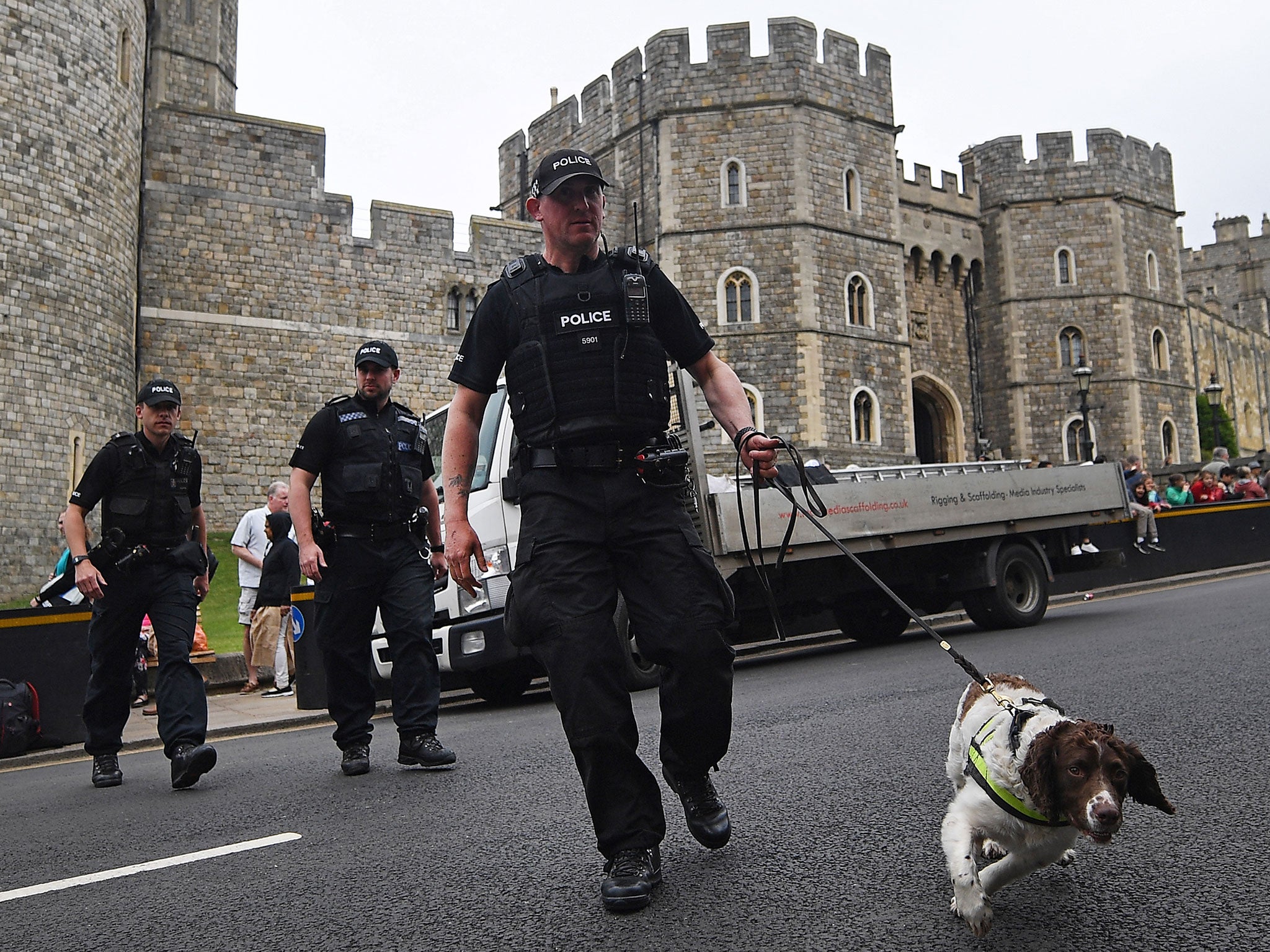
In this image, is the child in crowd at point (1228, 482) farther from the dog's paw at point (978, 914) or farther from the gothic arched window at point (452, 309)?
the dog's paw at point (978, 914)

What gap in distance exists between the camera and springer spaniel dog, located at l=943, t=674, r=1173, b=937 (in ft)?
7.52

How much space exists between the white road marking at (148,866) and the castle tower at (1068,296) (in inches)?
1423

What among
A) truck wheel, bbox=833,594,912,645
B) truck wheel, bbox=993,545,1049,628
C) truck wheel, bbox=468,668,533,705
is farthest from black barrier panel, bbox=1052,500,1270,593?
truck wheel, bbox=468,668,533,705

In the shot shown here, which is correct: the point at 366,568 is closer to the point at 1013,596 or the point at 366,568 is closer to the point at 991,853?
the point at 991,853

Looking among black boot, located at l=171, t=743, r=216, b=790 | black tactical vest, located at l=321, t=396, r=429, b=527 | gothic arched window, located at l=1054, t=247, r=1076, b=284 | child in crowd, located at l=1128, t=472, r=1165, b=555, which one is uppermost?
gothic arched window, located at l=1054, t=247, r=1076, b=284

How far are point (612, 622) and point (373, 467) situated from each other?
2.61 metres

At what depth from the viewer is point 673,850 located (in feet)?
10.9

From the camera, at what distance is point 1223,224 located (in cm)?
8856

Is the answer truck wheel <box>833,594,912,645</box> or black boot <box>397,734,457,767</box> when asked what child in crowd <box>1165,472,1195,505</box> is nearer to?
truck wheel <box>833,594,912,645</box>

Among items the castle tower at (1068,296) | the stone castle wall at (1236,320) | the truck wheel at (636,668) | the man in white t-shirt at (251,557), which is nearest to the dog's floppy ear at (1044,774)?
the truck wheel at (636,668)

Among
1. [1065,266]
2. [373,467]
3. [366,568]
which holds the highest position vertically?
[1065,266]

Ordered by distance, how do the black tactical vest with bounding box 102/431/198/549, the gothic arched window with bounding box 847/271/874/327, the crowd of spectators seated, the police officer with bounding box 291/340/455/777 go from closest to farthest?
the police officer with bounding box 291/340/455/777 < the black tactical vest with bounding box 102/431/198/549 < the crowd of spectators seated < the gothic arched window with bounding box 847/271/874/327

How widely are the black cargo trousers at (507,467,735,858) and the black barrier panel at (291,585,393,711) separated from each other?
5630mm

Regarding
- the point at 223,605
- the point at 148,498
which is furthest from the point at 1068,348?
the point at 148,498
